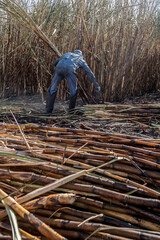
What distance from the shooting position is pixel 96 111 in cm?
281

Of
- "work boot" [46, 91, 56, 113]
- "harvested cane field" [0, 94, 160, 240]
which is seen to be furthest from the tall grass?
"harvested cane field" [0, 94, 160, 240]

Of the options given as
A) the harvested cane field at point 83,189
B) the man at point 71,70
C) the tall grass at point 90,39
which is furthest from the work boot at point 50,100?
the harvested cane field at point 83,189

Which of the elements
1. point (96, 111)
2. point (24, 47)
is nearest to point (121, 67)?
point (96, 111)

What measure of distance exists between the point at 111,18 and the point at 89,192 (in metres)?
3.52

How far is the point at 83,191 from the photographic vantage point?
100 centimetres

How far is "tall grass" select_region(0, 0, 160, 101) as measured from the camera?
385cm

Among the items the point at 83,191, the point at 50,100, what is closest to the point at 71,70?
the point at 50,100

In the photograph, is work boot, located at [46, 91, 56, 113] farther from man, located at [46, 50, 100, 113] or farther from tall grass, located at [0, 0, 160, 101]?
tall grass, located at [0, 0, 160, 101]

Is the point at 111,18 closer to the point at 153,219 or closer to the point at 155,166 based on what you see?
the point at 155,166

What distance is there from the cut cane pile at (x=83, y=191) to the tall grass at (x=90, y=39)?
7.82 feet

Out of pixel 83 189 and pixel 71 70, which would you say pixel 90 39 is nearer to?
pixel 71 70

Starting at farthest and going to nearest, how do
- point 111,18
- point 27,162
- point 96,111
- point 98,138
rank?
point 111,18 < point 96,111 < point 98,138 < point 27,162

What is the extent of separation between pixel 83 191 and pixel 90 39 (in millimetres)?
3509

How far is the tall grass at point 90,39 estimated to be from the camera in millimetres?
3852
